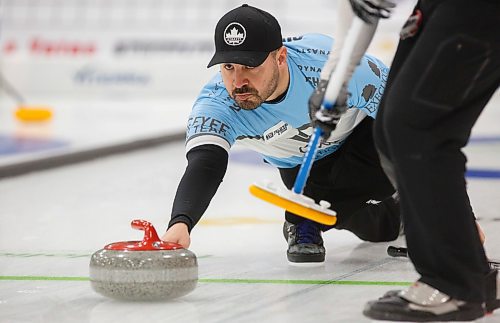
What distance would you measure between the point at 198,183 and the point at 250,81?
1.23 feet

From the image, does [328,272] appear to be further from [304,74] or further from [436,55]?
[436,55]

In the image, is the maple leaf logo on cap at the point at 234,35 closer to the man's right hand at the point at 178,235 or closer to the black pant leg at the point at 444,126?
the man's right hand at the point at 178,235

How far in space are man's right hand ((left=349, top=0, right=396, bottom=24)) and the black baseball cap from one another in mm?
719

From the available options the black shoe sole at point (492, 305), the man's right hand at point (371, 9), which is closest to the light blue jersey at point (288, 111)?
the man's right hand at point (371, 9)

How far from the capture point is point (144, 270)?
2807 millimetres

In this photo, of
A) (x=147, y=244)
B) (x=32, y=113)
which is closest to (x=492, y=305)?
(x=147, y=244)

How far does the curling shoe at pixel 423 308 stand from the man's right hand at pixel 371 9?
2.14ft

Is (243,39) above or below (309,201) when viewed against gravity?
above

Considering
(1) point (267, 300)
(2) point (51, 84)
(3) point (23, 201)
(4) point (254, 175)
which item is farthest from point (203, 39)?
(1) point (267, 300)

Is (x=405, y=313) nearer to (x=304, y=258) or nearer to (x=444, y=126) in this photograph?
(x=444, y=126)

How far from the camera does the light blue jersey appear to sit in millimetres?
3449

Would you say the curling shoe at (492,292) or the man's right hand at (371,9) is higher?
the man's right hand at (371,9)

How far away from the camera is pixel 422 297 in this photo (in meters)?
2.59

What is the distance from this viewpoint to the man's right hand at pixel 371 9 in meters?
2.59
